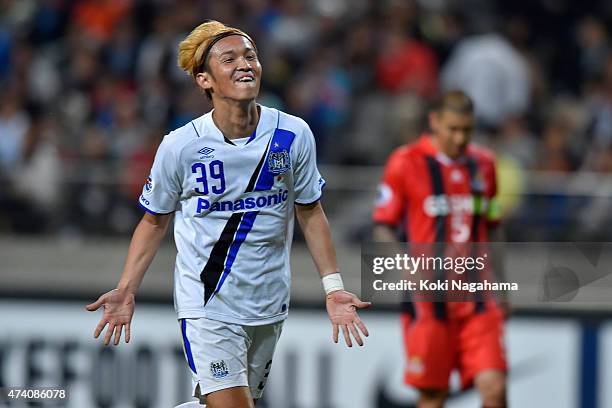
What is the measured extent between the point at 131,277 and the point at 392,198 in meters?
2.59

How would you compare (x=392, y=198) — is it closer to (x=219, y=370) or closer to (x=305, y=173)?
(x=305, y=173)

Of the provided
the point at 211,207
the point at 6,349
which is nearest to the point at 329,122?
the point at 6,349

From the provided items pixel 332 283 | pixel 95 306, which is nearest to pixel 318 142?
pixel 332 283

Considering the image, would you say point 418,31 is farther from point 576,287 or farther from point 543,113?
point 576,287

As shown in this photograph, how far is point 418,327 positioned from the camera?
792 centimetres

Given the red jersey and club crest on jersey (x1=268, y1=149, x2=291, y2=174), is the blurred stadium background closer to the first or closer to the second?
the red jersey

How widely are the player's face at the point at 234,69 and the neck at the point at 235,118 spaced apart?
0.06 meters

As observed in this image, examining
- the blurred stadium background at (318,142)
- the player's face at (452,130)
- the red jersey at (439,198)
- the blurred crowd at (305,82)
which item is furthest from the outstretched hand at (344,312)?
the blurred crowd at (305,82)

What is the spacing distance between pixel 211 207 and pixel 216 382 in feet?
2.69

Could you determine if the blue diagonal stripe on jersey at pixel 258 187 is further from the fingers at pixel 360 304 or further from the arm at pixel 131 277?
the fingers at pixel 360 304

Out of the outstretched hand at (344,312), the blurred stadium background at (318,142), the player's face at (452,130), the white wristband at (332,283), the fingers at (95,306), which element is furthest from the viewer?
the blurred stadium background at (318,142)

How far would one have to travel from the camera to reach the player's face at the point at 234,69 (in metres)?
5.54

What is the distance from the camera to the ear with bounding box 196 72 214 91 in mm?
5652

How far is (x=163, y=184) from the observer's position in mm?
Answer: 5695
